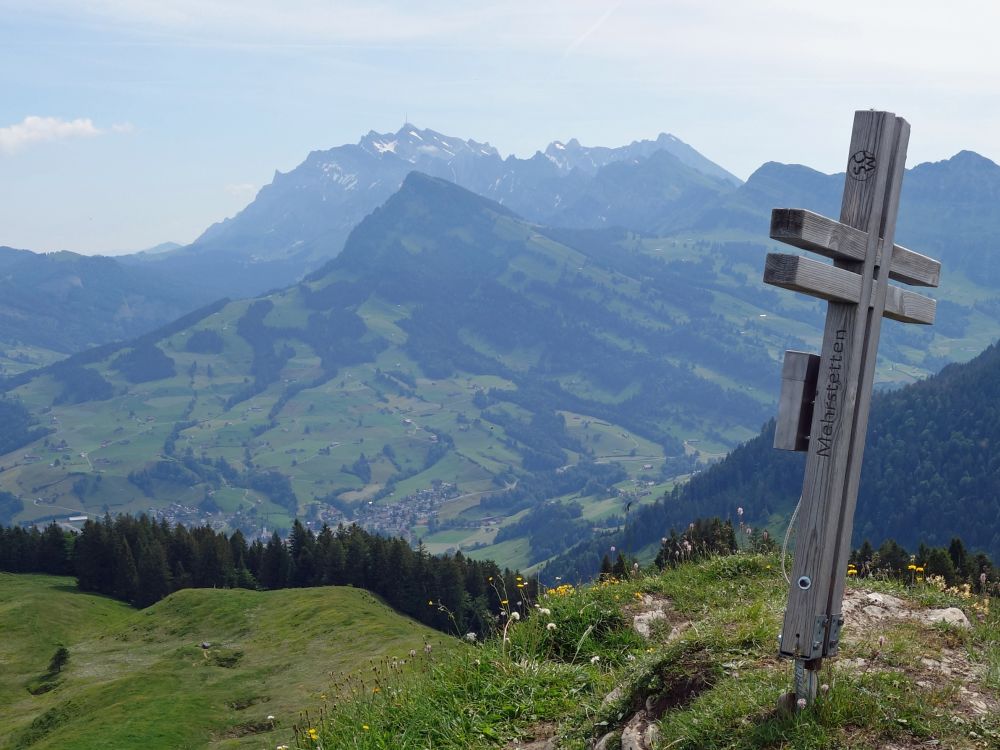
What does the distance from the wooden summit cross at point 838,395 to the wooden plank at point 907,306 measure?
0.48 metres

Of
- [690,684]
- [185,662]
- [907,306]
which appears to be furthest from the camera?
[185,662]

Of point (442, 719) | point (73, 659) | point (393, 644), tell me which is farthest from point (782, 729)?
point (73, 659)

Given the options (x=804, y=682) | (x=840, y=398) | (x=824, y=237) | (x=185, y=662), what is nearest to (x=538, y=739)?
(x=804, y=682)

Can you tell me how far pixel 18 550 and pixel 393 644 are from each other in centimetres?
8709

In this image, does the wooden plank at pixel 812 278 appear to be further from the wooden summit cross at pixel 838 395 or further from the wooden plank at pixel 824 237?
the wooden plank at pixel 824 237

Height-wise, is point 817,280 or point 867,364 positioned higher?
point 817,280

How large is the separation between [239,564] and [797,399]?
366 feet

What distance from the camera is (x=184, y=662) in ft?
175

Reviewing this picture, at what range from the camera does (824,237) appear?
8.62 m

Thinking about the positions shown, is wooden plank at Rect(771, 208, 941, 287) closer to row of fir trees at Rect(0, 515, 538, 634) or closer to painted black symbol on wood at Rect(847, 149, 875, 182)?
painted black symbol on wood at Rect(847, 149, 875, 182)

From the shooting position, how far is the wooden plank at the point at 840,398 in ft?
29.6

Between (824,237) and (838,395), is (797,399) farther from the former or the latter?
(824,237)

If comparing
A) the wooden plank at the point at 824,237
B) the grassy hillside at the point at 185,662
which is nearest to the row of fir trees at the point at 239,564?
the grassy hillside at the point at 185,662

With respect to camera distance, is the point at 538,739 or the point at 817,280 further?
the point at 538,739
